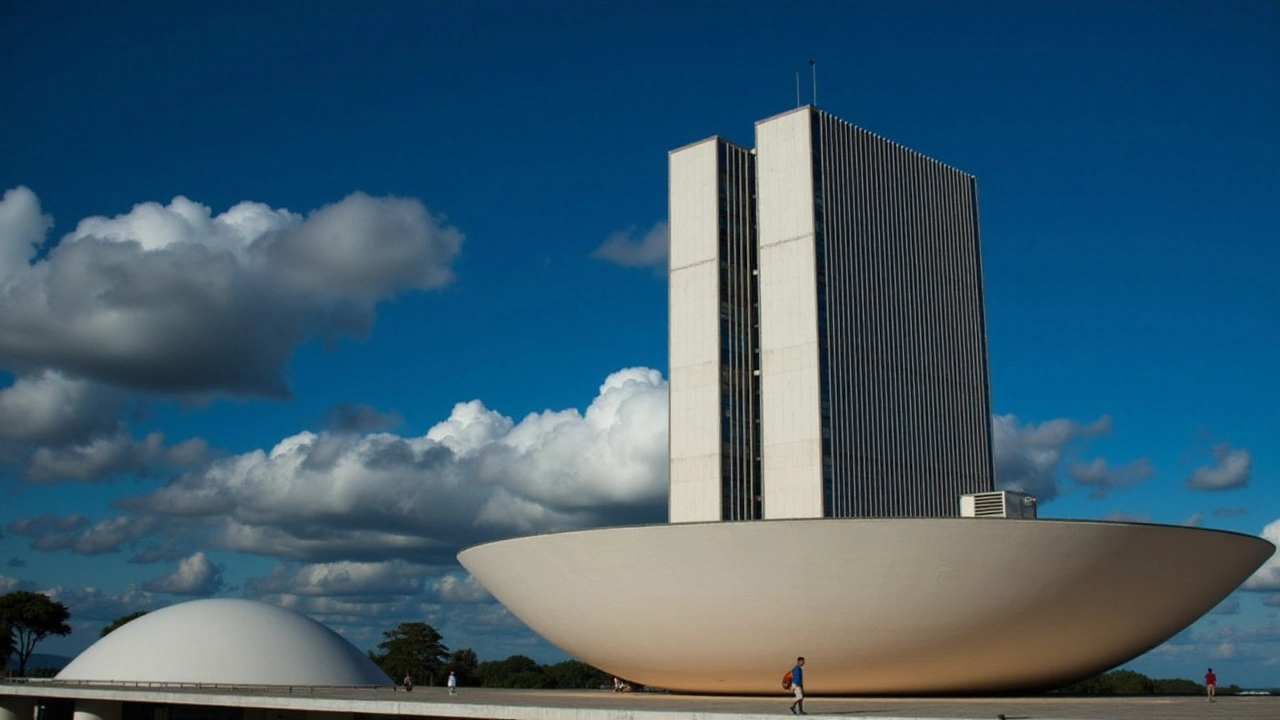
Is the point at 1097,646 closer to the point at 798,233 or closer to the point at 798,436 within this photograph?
the point at 798,436

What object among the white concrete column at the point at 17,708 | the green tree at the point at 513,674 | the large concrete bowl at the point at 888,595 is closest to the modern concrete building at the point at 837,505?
the large concrete bowl at the point at 888,595

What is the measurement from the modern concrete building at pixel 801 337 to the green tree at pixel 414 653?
3752 cm

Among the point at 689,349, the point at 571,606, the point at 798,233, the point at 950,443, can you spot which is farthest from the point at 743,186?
the point at 571,606

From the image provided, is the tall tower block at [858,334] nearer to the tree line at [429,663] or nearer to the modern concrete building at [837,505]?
the modern concrete building at [837,505]

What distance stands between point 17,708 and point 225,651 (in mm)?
8878

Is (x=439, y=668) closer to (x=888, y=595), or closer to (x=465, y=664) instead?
(x=465, y=664)

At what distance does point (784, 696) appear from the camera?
25422 mm

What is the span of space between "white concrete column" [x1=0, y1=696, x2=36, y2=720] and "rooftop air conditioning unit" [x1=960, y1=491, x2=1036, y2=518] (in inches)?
1272

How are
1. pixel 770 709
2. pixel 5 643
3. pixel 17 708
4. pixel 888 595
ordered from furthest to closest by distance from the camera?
1. pixel 5 643
2. pixel 17 708
3. pixel 888 595
4. pixel 770 709

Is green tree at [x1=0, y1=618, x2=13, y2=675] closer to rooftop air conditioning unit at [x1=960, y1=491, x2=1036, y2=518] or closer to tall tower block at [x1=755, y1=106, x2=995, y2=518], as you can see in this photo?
tall tower block at [x1=755, y1=106, x2=995, y2=518]

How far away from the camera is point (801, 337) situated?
138 feet

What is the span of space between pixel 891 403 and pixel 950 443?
4.24m

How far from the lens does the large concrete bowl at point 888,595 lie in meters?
22.8

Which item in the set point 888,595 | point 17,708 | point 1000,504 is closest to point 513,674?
point 17,708
